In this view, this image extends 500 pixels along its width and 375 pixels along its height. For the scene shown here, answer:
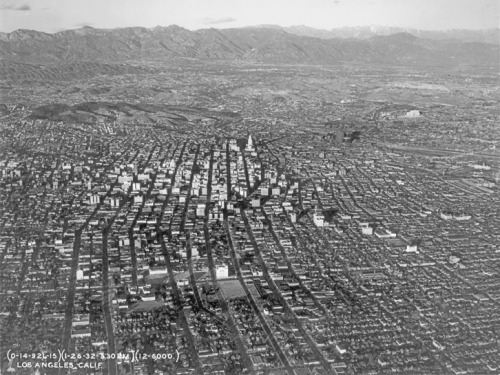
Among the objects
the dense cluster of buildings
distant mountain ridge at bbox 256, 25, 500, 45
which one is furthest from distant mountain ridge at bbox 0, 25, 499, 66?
the dense cluster of buildings

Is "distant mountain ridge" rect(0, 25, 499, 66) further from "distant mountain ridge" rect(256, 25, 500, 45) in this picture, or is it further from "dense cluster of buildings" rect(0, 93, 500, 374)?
"dense cluster of buildings" rect(0, 93, 500, 374)

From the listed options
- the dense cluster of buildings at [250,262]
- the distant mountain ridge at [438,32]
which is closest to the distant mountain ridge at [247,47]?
the distant mountain ridge at [438,32]

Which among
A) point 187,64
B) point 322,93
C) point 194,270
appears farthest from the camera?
point 187,64

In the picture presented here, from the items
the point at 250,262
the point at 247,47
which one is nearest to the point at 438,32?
the point at 250,262

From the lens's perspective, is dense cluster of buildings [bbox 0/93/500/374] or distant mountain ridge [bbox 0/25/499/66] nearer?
dense cluster of buildings [bbox 0/93/500/374]

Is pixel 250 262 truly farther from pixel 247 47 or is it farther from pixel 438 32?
pixel 247 47

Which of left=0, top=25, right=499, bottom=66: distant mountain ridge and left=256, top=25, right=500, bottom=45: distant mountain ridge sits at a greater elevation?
left=256, top=25, right=500, bottom=45: distant mountain ridge

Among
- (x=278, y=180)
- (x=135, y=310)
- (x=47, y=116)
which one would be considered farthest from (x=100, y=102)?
(x=135, y=310)

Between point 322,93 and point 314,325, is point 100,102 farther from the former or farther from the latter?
point 314,325
